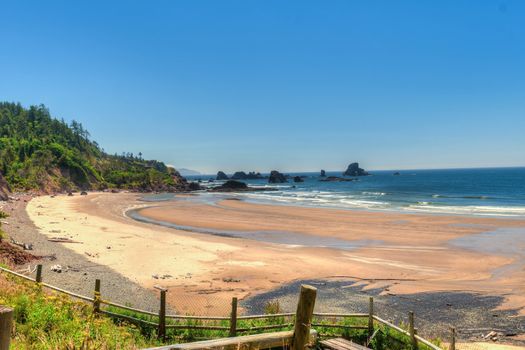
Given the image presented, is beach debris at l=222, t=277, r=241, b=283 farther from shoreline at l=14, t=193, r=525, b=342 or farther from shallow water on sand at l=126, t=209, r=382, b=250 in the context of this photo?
shallow water on sand at l=126, t=209, r=382, b=250

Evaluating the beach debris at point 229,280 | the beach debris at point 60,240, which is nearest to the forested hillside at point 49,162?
the beach debris at point 60,240

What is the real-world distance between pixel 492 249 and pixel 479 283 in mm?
9842

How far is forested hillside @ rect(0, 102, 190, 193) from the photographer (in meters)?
84.6

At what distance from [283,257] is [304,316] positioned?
19.3m

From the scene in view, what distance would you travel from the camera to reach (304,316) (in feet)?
18.2

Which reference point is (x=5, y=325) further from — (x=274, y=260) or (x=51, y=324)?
(x=274, y=260)

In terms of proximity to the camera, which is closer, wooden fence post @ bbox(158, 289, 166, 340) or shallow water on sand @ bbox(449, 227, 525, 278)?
wooden fence post @ bbox(158, 289, 166, 340)

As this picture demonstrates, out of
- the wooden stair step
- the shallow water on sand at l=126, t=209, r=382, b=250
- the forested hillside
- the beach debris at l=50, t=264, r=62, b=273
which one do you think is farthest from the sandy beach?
the forested hillside

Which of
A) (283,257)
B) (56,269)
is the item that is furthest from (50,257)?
(283,257)

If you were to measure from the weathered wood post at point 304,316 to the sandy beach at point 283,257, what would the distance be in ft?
31.3

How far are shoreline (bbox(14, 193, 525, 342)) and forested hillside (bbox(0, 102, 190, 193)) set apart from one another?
2038 inches

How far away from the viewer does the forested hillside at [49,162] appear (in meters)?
84.6

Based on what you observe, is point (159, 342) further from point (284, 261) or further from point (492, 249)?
point (492, 249)

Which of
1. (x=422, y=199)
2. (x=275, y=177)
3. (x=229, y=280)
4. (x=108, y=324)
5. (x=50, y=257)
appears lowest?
(x=229, y=280)
